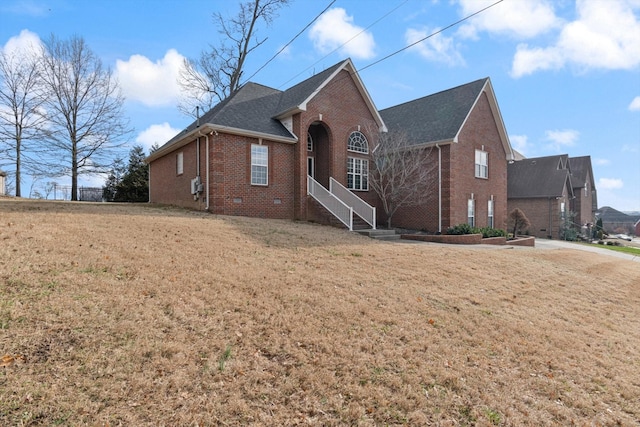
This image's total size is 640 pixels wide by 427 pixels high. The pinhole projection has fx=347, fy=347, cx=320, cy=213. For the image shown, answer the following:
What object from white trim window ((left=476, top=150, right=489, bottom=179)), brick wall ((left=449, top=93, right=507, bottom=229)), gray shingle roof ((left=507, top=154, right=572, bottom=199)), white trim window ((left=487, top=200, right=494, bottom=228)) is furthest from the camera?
gray shingle roof ((left=507, top=154, right=572, bottom=199))

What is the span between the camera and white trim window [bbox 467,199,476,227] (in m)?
19.5

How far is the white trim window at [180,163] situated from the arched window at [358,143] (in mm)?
8511

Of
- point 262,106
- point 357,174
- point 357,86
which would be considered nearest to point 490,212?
point 357,174

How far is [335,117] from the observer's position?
17.5 meters

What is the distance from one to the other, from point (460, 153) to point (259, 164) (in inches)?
419

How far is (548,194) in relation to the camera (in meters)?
30.6

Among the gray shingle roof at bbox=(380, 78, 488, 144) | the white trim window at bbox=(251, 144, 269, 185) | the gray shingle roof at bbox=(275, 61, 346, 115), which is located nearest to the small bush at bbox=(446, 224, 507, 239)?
the gray shingle roof at bbox=(380, 78, 488, 144)

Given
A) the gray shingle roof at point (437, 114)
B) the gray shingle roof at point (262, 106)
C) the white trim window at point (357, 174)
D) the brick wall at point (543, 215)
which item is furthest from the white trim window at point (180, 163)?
the brick wall at point (543, 215)

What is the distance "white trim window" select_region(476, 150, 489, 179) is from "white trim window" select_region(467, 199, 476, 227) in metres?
1.66

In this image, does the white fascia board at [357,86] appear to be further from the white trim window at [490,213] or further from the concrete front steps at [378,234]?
the white trim window at [490,213]

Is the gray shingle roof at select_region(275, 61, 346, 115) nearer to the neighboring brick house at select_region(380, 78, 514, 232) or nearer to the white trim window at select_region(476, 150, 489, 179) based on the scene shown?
the neighboring brick house at select_region(380, 78, 514, 232)

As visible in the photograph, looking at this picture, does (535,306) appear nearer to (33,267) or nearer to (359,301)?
(359,301)

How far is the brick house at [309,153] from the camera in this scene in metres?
14.7

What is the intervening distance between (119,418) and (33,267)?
3.48 meters
